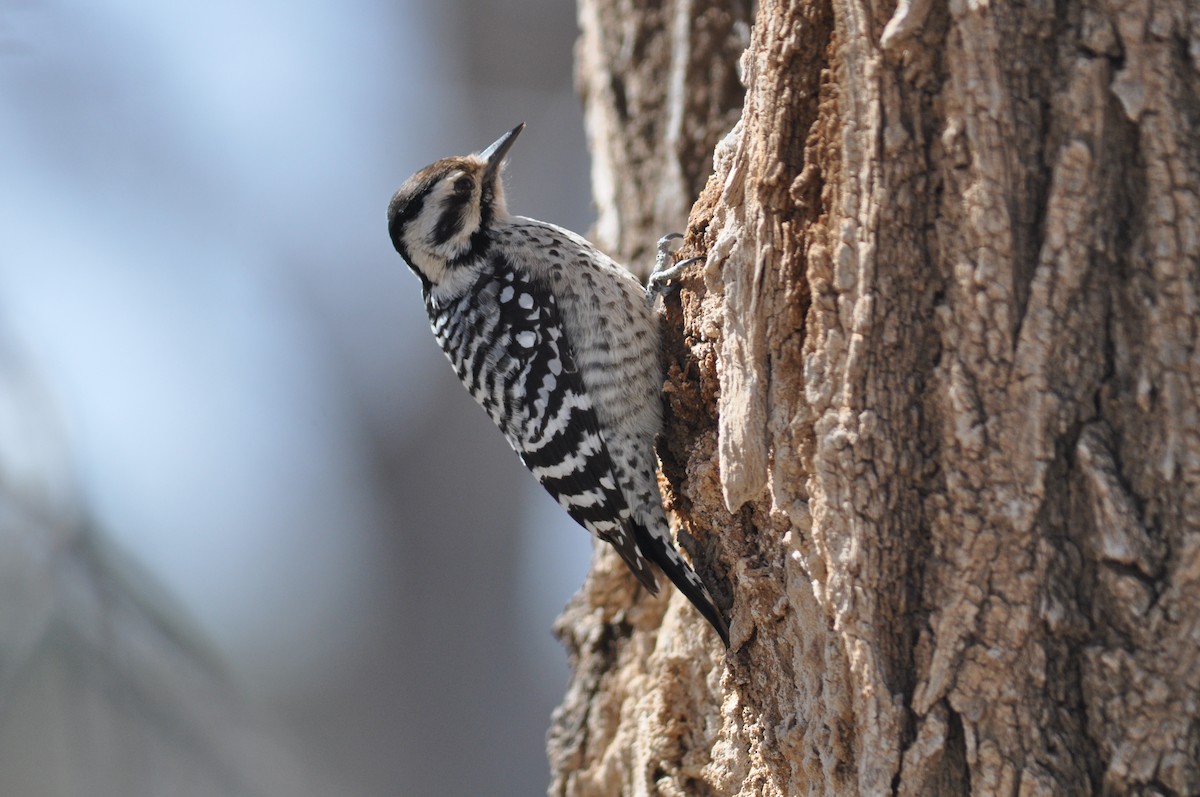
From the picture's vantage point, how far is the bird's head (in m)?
3.90

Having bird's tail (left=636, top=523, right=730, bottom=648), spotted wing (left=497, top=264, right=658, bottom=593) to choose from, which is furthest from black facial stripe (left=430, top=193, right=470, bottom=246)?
bird's tail (left=636, top=523, right=730, bottom=648)

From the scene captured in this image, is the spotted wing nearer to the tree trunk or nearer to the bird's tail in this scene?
the bird's tail

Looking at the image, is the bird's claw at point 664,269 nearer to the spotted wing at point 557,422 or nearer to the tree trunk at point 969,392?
the spotted wing at point 557,422

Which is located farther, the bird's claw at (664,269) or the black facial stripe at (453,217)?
the black facial stripe at (453,217)

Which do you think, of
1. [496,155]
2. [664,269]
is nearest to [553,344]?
[664,269]

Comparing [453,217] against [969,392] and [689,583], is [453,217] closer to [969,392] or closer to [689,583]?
[689,583]

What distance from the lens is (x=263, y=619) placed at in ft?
23.8

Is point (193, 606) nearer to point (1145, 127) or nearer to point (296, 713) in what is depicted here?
point (296, 713)

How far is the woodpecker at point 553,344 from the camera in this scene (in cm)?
329

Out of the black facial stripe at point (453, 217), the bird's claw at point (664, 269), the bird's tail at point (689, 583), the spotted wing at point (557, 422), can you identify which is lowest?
the bird's tail at point (689, 583)

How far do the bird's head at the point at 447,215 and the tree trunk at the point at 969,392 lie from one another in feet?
5.54

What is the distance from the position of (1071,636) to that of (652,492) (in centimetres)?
168

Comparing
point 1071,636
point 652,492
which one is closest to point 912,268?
point 1071,636

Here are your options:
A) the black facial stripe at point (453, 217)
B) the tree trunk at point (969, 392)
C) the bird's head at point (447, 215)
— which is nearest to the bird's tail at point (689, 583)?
the tree trunk at point (969, 392)
